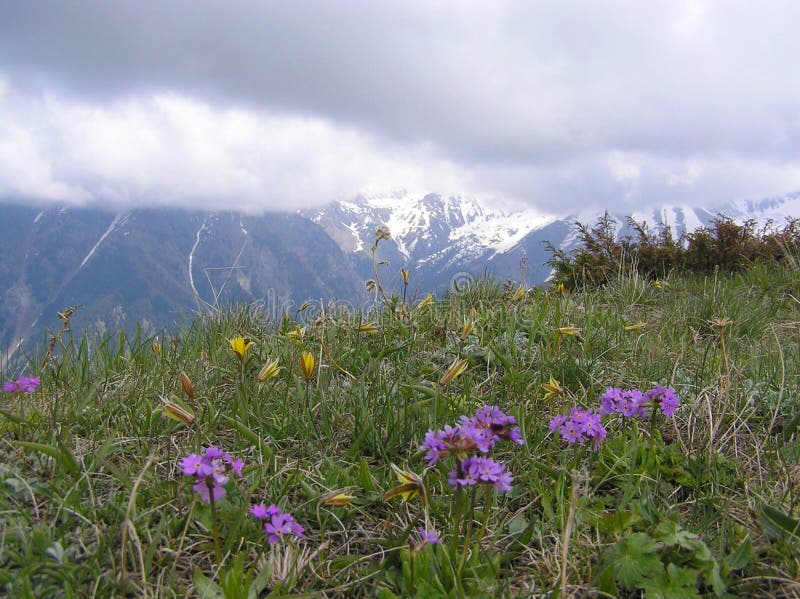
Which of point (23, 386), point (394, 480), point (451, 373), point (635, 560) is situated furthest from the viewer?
point (23, 386)

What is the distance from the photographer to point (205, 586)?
5.01 ft

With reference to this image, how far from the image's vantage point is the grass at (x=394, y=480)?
1.59m

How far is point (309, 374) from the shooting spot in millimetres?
2541

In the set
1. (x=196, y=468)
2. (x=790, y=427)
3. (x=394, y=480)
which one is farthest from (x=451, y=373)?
(x=790, y=427)

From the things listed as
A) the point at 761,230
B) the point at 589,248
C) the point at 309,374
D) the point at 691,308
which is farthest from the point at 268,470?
the point at 761,230

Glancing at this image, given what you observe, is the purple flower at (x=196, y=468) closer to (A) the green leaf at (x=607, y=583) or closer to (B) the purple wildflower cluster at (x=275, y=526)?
(B) the purple wildflower cluster at (x=275, y=526)

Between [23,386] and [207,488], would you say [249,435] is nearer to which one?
[207,488]

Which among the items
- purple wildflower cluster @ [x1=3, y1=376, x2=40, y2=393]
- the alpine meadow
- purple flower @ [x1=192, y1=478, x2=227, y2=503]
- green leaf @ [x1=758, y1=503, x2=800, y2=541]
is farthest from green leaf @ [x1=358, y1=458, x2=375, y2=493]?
purple wildflower cluster @ [x1=3, y1=376, x2=40, y2=393]

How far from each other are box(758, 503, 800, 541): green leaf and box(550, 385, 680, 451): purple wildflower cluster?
1.35ft

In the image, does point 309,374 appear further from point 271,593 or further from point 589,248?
point 589,248

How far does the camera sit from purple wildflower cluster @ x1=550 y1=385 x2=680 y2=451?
1.93 meters

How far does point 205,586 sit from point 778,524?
1.76m

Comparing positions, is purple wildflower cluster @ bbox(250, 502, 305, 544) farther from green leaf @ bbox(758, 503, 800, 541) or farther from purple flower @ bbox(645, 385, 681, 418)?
green leaf @ bbox(758, 503, 800, 541)

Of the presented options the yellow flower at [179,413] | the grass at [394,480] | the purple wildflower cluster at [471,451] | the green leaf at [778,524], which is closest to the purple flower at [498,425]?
the purple wildflower cluster at [471,451]
